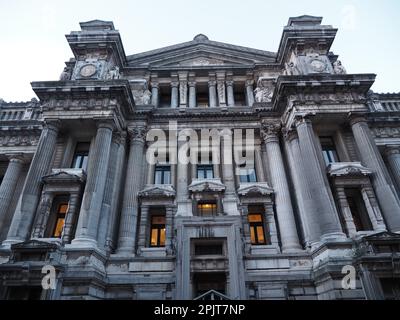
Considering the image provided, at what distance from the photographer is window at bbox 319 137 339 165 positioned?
26.3 meters

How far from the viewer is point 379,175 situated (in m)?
22.7

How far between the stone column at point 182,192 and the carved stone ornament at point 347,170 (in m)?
12.0

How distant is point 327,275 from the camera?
18000 millimetres

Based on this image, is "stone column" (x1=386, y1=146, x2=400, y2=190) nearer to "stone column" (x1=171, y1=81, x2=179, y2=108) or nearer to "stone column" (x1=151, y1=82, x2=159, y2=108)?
"stone column" (x1=171, y1=81, x2=179, y2=108)

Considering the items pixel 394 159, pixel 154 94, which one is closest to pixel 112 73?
pixel 154 94

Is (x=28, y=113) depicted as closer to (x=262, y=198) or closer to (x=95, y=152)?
(x=95, y=152)

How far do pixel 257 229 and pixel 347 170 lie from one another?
8694 millimetres

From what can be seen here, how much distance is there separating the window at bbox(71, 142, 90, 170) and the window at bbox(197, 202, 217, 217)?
10.9 m

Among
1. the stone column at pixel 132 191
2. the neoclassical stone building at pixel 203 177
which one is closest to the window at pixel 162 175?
the neoclassical stone building at pixel 203 177

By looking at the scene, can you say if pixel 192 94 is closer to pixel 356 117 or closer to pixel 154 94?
pixel 154 94

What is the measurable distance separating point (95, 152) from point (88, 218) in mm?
5590

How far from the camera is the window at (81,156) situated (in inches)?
1028

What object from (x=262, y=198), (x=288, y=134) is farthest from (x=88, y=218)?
(x=288, y=134)

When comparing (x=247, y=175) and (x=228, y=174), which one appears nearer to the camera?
(x=228, y=174)
